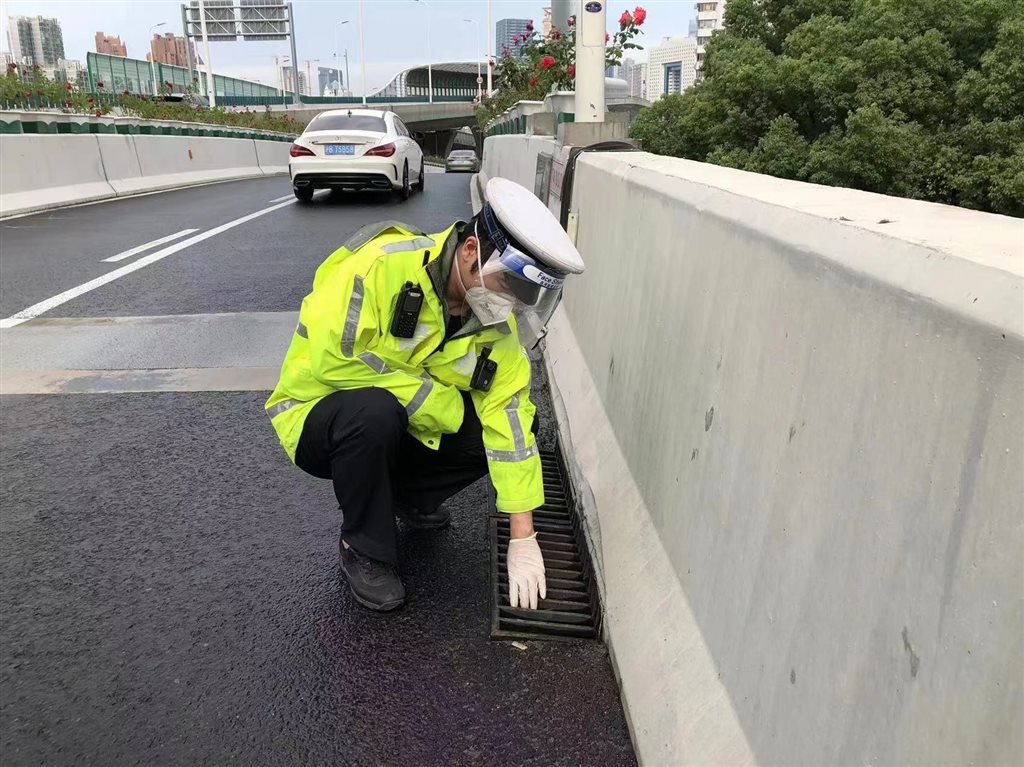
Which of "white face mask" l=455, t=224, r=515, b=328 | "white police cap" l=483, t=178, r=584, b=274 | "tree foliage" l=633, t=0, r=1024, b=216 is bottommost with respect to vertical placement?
"white face mask" l=455, t=224, r=515, b=328

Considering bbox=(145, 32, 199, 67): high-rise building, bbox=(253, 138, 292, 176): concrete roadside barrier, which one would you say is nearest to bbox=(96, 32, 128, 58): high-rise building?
bbox=(145, 32, 199, 67): high-rise building

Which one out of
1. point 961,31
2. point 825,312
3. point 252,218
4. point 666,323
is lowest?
point 252,218

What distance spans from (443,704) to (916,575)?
147 centimetres

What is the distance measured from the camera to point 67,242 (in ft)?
32.2

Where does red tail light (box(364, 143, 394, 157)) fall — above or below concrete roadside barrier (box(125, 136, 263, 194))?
above

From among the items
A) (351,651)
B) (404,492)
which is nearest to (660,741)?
(351,651)

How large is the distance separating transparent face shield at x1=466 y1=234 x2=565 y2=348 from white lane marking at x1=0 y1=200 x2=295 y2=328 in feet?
16.1

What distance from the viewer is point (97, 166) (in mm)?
15141

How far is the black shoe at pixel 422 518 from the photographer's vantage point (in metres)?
3.34

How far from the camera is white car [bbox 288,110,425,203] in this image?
14516 mm

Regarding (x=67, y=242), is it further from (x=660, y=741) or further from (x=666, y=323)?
(x=660, y=741)

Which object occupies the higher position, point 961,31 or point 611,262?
point 961,31

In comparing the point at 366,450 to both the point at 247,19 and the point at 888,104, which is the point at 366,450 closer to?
the point at 888,104

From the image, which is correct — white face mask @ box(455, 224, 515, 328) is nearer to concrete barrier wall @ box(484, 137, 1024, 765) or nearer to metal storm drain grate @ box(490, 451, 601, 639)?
concrete barrier wall @ box(484, 137, 1024, 765)
